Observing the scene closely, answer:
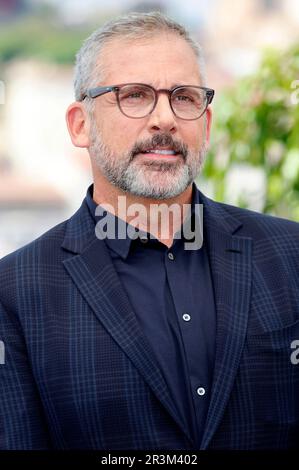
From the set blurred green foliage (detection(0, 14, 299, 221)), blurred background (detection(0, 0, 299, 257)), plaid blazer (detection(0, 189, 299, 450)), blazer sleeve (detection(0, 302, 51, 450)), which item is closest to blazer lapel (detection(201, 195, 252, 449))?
plaid blazer (detection(0, 189, 299, 450))

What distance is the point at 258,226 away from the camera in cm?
230

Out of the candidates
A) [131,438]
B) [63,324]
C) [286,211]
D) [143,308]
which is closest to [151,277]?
[143,308]

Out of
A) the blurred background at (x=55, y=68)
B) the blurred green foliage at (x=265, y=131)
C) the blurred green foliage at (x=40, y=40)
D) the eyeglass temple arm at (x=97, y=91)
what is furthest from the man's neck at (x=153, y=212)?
the blurred green foliage at (x=40, y=40)

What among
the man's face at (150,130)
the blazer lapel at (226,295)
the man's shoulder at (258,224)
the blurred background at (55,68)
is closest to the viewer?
the blazer lapel at (226,295)

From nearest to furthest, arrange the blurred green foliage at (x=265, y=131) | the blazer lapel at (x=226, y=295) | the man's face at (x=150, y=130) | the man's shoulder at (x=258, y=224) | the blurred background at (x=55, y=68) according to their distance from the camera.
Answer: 1. the blazer lapel at (x=226, y=295)
2. the man's face at (x=150, y=130)
3. the man's shoulder at (x=258, y=224)
4. the blurred green foliage at (x=265, y=131)
5. the blurred background at (x=55, y=68)

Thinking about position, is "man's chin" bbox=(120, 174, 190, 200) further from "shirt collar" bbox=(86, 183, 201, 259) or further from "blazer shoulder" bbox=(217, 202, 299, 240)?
"blazer shoulder" bbox=(217, 202, 299, 240)

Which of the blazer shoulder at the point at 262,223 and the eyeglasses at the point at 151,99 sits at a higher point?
the eyeglasses at the point at 151,99

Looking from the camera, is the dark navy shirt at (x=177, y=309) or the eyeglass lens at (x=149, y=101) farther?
the eyeglass lens at (x=149, y=101)

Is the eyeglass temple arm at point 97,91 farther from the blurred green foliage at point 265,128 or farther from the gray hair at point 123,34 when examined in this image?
the blurred green foliage at point 265,128

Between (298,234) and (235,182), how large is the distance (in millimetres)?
1729

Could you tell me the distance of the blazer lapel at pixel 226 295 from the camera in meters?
1.99

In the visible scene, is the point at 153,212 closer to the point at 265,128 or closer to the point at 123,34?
the point at 123,34

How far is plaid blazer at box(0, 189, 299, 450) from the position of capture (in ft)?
6.56

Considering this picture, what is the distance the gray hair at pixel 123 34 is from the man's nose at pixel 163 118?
7.2 inches
